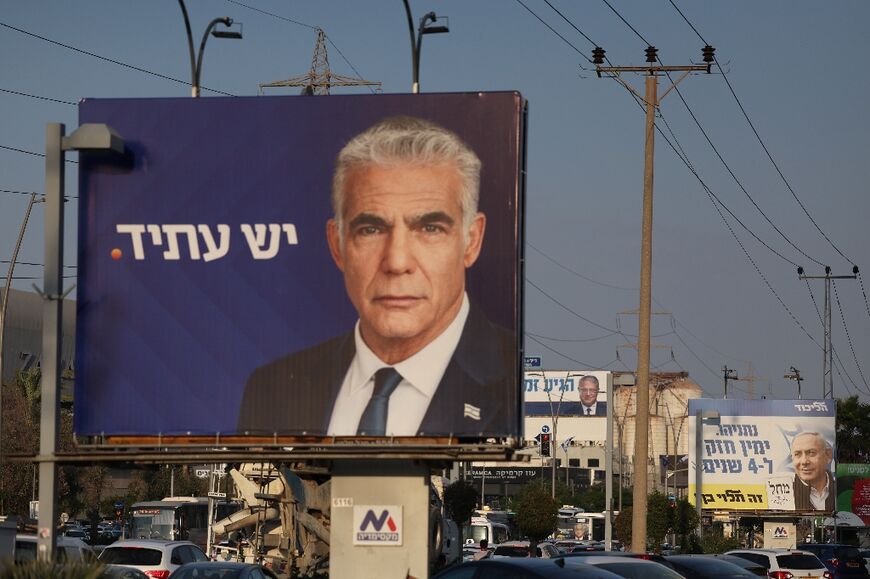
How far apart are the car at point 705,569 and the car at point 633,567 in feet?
12.2

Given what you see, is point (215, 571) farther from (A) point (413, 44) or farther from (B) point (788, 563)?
(B) point (788, 563)

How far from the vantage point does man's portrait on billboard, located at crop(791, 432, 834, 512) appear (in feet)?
209

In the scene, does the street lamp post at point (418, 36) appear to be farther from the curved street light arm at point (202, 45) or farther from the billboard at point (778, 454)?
the billboard at point (778, 454)

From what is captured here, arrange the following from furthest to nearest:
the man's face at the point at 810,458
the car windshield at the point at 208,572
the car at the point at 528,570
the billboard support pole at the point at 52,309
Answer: the man's face at the point at 810,458
the car windshield at the point at 208,572
the billboard support pole at the point at 52,309
the car at the point at 528,570

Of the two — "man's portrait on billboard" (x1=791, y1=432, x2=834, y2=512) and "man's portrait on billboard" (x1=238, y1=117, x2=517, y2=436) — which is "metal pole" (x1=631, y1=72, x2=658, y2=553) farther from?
"man's portrait on billboard" (x1=791, y1=432, x2=834, y2=512)

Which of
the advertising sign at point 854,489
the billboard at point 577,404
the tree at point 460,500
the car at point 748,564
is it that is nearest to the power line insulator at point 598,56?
the car at point 748,564

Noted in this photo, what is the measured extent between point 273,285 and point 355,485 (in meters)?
2.76

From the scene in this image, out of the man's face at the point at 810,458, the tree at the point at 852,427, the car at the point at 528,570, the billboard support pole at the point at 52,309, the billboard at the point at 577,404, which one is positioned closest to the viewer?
the car at the point at 528,570

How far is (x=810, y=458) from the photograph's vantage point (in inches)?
2511

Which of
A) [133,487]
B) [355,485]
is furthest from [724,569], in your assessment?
[133,487]

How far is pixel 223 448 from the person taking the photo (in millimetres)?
16859

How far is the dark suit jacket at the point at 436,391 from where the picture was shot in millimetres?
16703

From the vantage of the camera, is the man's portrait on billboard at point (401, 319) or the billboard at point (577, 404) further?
the billboard at point (577, 404)

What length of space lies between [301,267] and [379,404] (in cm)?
202
